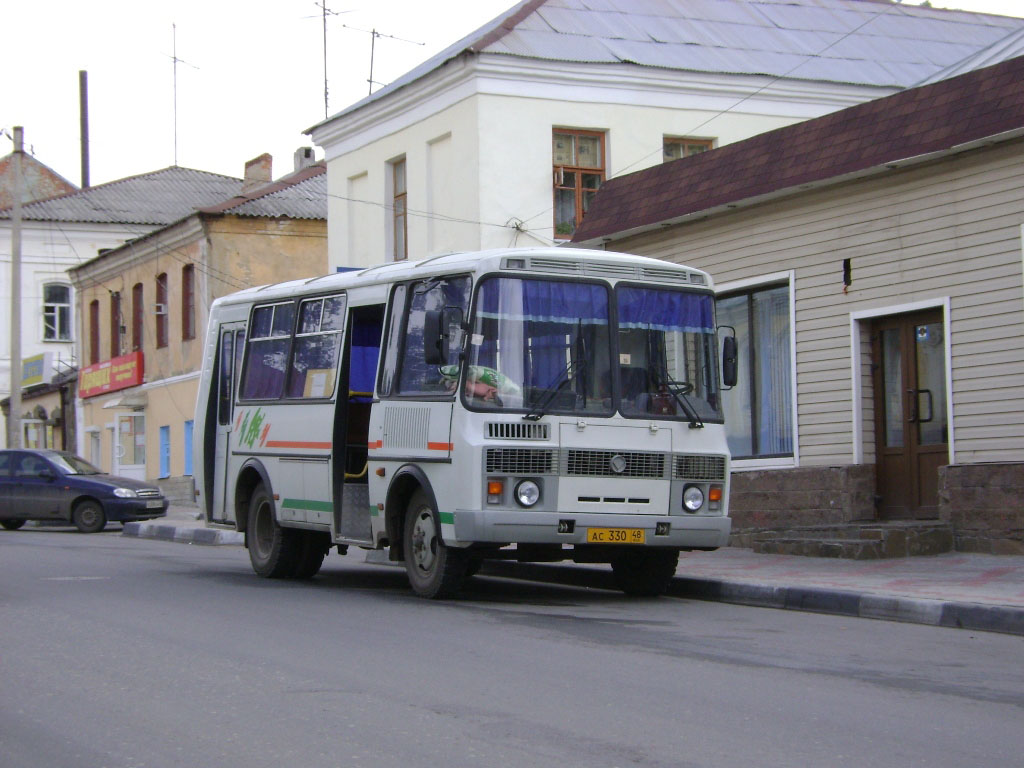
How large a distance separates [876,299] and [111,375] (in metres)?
32.5

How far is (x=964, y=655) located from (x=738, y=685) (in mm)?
2121

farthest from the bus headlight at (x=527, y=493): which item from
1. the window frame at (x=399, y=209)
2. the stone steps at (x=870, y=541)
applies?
the window frame at (x=399, y=209)

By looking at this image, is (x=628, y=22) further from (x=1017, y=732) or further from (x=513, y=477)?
(x=1017, y=732)

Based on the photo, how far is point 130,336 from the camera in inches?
1711

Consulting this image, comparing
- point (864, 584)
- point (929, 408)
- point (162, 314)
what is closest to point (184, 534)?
point (929, 408)

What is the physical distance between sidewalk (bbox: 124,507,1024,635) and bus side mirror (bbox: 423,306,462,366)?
3.40 m

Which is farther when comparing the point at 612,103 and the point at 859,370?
the point at 612,103

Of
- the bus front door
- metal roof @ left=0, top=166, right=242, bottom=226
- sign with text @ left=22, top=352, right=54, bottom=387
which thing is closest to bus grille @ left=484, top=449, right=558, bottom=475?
the bus front door

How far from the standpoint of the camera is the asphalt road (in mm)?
6352

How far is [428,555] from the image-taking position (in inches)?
492

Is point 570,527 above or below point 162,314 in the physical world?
below

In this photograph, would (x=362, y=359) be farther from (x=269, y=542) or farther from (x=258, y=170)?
(x=258, y=170)

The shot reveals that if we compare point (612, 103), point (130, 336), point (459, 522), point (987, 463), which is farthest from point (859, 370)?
point (130, 336)

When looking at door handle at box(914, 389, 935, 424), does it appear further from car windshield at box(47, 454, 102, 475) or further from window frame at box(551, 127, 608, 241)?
car windshield at box(47, 454, 102, 475)
